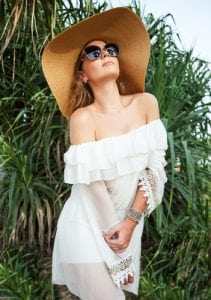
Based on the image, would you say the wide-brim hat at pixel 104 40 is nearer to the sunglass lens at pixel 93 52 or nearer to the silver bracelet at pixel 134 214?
the sunglass lens at pixel 93 52

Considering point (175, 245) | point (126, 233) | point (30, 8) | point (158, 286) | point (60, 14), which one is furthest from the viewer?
point (60, 14)

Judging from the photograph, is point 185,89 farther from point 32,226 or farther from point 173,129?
point 32,226

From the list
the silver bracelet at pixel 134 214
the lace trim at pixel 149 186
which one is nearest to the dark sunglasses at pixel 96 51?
the lace trim at pixel 149 186

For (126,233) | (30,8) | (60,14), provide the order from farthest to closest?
1. (60,14)
2. (30,8)
3. (126,233)

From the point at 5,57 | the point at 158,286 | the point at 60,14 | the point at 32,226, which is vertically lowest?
the point at 158,286

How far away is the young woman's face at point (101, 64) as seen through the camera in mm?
2068

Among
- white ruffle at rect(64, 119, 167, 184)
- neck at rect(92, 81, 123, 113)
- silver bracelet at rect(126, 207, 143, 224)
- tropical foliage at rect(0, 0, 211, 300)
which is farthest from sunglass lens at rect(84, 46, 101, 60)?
tropical foliage at rect(0, 0, 211, 300)

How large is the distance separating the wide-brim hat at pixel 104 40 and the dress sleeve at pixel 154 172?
0.31 m

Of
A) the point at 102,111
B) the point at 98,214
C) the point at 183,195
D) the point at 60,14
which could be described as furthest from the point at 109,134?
the point at 60,14

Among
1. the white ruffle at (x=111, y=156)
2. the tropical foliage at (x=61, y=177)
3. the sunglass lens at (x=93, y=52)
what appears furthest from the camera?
the tropical foliage at (x=61, y=177)

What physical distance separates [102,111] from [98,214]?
41 cm

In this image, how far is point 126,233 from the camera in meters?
2.01

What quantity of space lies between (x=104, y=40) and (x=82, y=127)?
398 millimetres

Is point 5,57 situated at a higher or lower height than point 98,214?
higher
